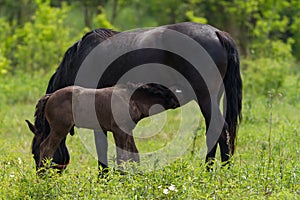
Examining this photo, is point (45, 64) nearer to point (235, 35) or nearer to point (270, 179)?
point (235, 35)

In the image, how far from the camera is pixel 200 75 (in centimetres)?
729

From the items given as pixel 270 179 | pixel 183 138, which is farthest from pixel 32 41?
pixel 270 179

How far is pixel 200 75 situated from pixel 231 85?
430 millimetres

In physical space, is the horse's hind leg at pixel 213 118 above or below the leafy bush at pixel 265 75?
above

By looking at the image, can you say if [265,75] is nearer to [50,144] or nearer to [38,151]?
[38,151]

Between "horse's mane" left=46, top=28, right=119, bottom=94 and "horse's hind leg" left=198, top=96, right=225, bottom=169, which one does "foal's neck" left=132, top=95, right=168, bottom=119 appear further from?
"horse's mane" left=46, top=28, right=119, bottom=94

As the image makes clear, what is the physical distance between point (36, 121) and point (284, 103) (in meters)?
6.21

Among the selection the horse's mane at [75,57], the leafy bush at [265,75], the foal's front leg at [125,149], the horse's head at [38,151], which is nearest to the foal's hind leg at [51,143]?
the horse's head at [38,151]

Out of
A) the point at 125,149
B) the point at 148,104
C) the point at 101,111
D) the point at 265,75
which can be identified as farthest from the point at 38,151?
the point at 265,75

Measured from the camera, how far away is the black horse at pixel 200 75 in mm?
7289

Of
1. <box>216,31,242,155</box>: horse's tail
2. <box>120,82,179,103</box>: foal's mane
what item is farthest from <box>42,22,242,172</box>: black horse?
<box>120,82,179,103</box>: foal's mane

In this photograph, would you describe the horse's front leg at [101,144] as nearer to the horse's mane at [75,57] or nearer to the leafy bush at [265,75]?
the horse's mane at [75,57]

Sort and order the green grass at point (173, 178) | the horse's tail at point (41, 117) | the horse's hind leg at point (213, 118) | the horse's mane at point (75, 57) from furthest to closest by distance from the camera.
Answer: the horse's mane at point (75, 57)
the horse's hind leg at point (213, 118)
the horse's tail at point (41, 117)
the green grass at point (173, 178)

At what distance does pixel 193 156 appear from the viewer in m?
7.86
